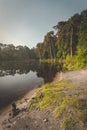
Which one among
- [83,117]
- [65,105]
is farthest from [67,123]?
[65,105]

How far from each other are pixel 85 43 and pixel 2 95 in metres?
18.4

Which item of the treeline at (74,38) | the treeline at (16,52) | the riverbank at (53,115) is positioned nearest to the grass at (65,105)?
the riverbank at (53,115)

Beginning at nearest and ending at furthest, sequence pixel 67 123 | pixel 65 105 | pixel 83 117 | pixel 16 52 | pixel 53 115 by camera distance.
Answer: pixel 67 123 → pixel 83 117 → pixel 53 115 → pixel 65 105 → pixel 16 52

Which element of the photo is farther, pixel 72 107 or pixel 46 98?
pixel 46 98

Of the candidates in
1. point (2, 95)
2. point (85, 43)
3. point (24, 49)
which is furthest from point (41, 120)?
point (24, 49)

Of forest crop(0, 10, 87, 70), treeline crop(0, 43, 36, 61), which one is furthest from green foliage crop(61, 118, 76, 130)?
treeline crop(0, 43, 36, 61)

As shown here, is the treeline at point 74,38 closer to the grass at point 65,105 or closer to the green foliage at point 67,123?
the grass at point 65,105

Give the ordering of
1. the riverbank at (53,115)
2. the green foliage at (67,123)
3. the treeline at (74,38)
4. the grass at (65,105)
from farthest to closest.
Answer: the treeline at (74,38), the grass at (65,105), the riverbank at (53,115), the green foliage at (67,123)

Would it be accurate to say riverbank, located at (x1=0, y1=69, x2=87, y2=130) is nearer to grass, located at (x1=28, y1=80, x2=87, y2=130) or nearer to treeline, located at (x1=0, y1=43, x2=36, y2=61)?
grass, located at (x1=28, y1=80, x2=87, y2=130)

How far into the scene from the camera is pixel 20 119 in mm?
9648

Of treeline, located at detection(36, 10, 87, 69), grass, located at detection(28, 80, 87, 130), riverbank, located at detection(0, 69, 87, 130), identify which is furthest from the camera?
treeline, located at detection(36, 10, 87, 69)

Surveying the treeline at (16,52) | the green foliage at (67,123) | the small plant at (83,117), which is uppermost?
the treeline at (16,52)

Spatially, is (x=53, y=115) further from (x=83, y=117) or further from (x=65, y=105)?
(x=83, y=117)

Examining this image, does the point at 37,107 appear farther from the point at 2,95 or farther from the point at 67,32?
the point at 67,32
